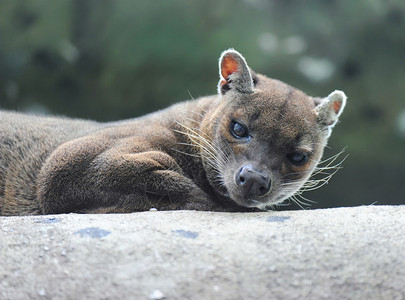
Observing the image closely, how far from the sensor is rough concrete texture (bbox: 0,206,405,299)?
3035mm

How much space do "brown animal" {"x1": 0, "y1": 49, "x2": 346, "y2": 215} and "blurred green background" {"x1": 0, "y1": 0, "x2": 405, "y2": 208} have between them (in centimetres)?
409

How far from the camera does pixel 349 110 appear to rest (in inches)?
373

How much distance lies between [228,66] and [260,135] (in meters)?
1.02

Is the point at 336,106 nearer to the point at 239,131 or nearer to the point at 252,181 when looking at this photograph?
the point at 239,131

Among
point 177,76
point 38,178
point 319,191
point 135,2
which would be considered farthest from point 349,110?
point 38,178

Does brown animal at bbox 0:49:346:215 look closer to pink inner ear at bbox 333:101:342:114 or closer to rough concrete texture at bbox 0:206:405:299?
pink inner ear at bbox 333:101:342:114

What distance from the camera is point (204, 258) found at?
3281 millimetres

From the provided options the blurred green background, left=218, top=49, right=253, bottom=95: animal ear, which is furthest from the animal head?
the blurred green background

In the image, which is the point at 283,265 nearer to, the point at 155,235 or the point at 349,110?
the point at 155,235

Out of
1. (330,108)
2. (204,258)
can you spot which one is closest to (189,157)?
(330,108)

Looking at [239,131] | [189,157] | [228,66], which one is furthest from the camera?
[228,66]

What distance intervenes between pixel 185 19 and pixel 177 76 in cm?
112

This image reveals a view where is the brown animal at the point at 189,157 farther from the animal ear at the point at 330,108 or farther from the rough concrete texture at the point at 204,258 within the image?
the rough concrete texture at the point at 204,258

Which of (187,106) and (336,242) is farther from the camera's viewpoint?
(187,106)
